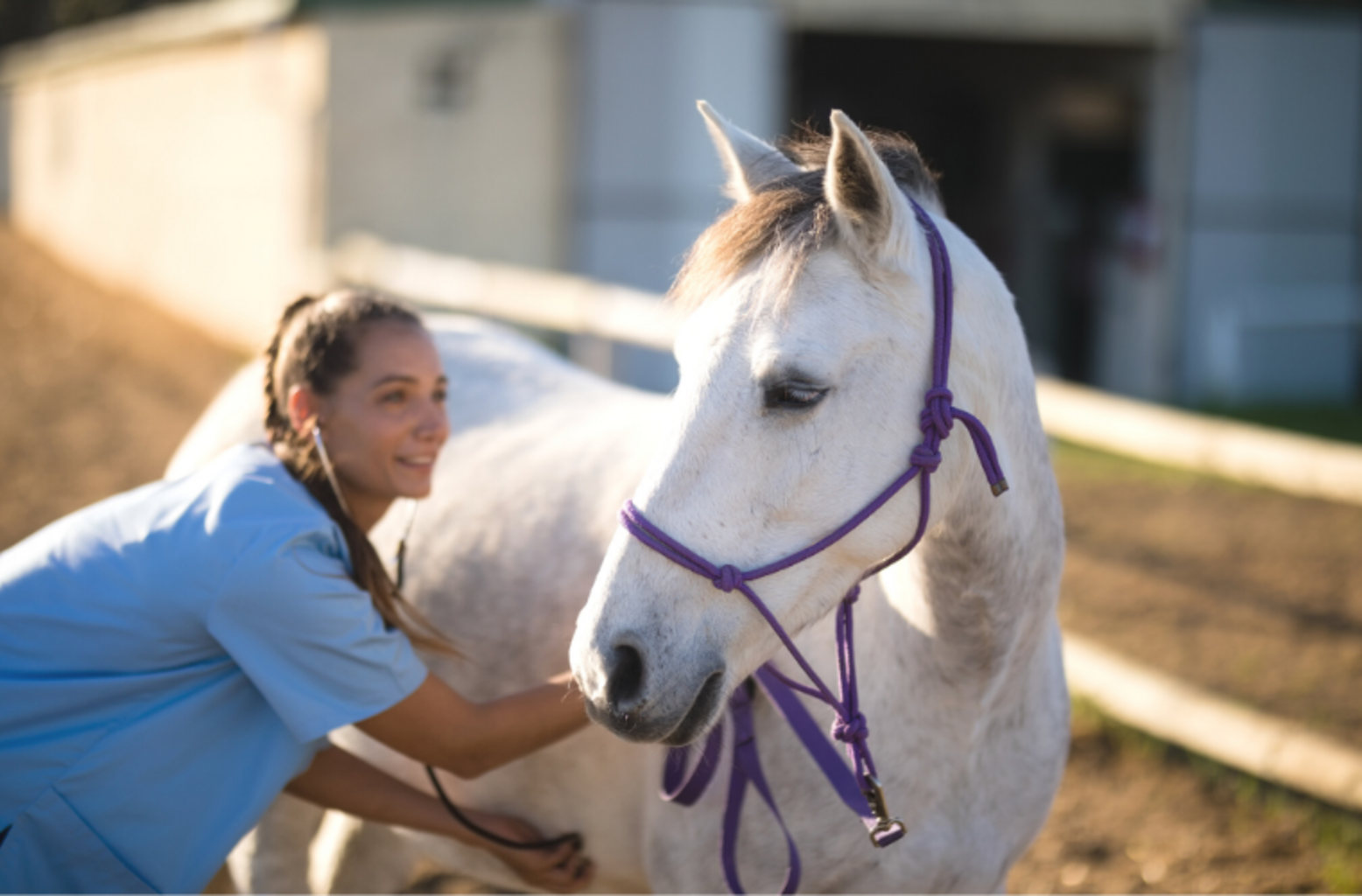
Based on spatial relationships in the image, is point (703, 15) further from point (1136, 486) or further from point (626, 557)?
point (626, 557)

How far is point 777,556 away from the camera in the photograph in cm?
170

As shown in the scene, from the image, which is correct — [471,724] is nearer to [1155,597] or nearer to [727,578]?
[727,578]

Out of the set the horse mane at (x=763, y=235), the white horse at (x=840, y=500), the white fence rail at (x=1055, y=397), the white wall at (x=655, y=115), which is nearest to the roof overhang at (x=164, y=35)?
the white fence rail at (x=1055, y=397)

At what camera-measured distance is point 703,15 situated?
10203 mm

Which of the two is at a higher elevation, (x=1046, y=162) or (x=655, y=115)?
(x=655, y=115)

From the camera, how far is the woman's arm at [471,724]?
6.75 ft

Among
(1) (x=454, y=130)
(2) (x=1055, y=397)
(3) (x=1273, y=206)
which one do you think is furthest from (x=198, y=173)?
(3) (x=1273, y=206)

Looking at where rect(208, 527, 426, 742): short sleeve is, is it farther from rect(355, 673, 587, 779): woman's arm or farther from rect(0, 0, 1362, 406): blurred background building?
rect(0, 0, 1362, 406): blurred background building

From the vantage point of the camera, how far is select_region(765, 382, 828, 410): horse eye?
1.67 m

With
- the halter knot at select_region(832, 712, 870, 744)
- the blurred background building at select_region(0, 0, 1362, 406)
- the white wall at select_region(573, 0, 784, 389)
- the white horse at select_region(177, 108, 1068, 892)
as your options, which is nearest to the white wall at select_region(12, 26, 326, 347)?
the blurred background building at select_region(0, 0, 1362, 406)

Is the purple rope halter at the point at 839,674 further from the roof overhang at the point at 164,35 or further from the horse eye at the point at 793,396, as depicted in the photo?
the roof overhang at the point at 164,35

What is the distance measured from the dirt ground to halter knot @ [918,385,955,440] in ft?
6.67

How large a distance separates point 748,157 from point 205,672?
4.18 ft

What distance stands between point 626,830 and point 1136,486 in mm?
6041
